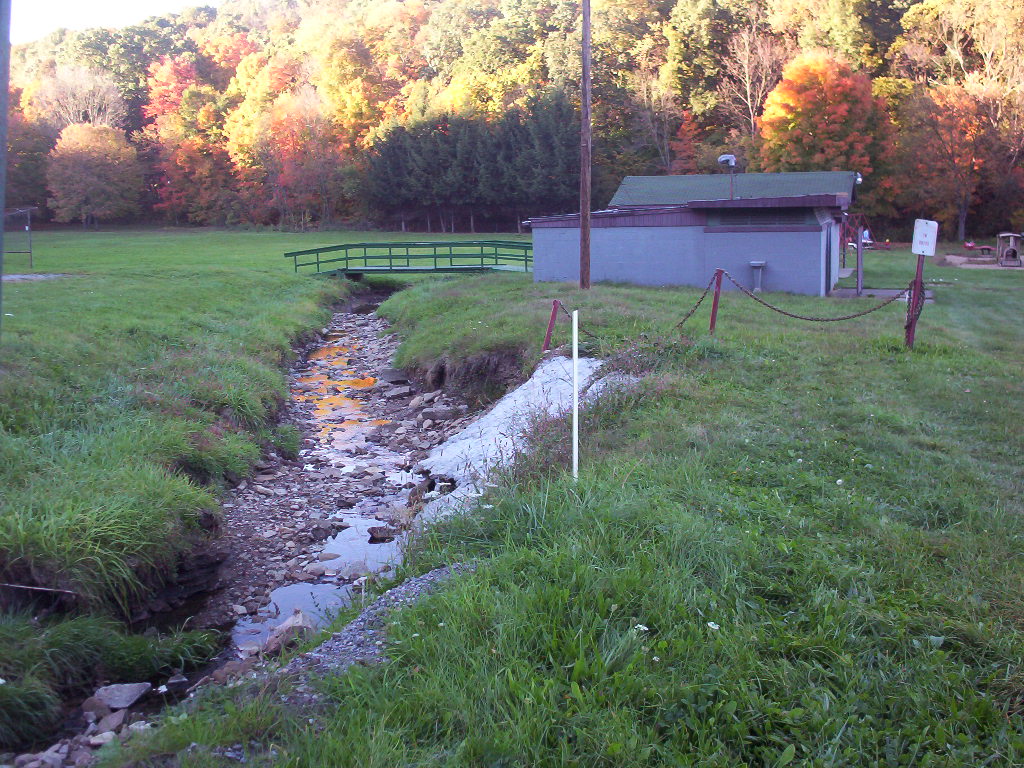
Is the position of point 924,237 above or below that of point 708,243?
above

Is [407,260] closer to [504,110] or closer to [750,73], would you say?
[750,73]

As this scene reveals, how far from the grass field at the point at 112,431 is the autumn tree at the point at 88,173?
48168 mm

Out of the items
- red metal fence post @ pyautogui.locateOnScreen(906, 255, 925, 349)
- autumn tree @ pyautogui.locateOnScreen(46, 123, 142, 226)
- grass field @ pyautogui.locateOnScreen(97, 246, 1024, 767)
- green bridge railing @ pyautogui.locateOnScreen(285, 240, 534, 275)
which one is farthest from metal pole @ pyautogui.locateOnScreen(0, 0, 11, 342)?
autumn tree @ pyautogui.locateOnScreen(46, 123, 142, 226)

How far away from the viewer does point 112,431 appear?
9.73 m

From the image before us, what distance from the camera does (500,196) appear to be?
61.0m

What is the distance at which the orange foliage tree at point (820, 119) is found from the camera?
151ft

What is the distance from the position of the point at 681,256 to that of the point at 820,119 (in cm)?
2764

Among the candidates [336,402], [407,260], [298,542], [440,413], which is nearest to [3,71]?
[298,542]

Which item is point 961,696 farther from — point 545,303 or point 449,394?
point 545,303

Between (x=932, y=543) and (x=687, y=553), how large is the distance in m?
A: 1.58

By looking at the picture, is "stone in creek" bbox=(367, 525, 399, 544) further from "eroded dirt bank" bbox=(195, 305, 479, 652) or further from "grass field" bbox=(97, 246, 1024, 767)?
"grass field" bbox=(97, 246, 1024, 767)

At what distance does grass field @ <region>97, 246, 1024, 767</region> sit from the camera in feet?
12.4

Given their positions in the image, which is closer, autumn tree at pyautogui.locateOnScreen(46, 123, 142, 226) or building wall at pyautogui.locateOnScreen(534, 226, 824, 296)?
building wall at pyautogui.locateOnScreen(534, 226, 824, 296)

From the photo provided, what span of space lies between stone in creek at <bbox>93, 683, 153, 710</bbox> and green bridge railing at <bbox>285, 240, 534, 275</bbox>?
26516 mm
